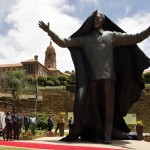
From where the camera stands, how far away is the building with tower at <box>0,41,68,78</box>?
12175cm

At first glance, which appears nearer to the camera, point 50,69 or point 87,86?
point 87,86

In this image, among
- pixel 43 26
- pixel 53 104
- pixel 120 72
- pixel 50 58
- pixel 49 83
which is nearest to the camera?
pixel 43 26

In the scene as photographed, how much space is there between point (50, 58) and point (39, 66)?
2728cm

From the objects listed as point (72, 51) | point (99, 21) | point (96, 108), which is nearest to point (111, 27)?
point (99, 21)

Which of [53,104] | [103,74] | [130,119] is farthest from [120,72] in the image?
[53,104]

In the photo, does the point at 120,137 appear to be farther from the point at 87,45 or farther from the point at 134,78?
the point at 87,45

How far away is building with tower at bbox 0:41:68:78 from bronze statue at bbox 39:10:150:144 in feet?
319

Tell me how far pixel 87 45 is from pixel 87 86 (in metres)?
1.10

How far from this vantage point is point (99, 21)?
9758 millimetres

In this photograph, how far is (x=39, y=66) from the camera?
124188mm

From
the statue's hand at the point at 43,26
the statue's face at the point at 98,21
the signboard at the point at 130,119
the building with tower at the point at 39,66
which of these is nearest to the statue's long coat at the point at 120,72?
the statue's face at the point at 98,21

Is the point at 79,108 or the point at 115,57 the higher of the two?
the point at 115,57

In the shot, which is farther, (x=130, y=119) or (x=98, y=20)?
(x=130, y=119)

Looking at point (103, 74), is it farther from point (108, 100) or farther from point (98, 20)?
point (98, 20)
